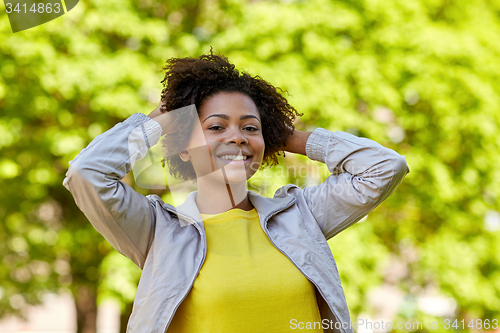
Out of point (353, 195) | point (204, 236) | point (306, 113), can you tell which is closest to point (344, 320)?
point (353, 195)

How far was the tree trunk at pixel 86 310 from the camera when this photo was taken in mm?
4891

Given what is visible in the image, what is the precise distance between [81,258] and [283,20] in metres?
3.30

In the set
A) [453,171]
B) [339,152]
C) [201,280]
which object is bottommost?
[453,171]

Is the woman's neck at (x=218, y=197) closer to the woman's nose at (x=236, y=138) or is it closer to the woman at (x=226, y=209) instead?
the woman at (x=226, y=209)

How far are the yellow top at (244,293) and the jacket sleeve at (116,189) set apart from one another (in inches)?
Result: 9.0

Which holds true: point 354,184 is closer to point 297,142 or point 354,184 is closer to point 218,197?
point 297,142

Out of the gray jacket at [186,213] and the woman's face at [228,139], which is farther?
the woman's face at [228,139]

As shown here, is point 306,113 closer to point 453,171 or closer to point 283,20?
point 283,20

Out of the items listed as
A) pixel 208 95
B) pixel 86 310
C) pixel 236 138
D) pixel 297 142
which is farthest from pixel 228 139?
pixel 86 310

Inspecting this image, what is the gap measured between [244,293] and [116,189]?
1.69 feet

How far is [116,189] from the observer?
1.39 meters

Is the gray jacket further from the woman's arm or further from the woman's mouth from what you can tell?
the woman's mouth

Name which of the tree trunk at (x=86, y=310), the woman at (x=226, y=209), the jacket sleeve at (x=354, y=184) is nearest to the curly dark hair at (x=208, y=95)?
the woman at (x=226, y=209)

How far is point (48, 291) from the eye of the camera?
4641 millimetres
